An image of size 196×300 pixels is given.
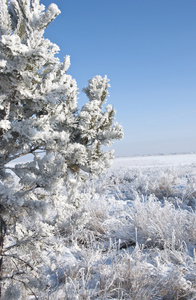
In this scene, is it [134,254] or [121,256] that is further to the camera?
[121,256]

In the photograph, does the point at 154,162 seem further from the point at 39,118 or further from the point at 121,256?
the point at 39,118

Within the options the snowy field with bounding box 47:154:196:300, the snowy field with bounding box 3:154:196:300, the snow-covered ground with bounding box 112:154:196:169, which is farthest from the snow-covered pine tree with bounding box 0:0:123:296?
the snow-covered ground with bounding box 112:154:196:169

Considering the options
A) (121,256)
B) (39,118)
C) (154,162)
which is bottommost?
(121,256)

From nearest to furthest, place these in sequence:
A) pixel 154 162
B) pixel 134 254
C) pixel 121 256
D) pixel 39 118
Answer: pixel 39 118, pixel 134 254, pixel 121 256, pixel 154 162

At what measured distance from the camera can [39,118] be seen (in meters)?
1.77

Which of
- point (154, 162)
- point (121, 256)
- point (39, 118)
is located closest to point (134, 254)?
point (121, 256)

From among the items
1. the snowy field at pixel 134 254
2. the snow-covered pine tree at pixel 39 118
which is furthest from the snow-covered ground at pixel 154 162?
the snow-covered pine tree at pixel 39 118

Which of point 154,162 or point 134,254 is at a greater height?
point 154,162

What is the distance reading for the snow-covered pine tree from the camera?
1.49 meters


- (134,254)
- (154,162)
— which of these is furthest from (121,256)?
(154,162)

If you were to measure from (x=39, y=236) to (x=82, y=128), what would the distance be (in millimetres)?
1206

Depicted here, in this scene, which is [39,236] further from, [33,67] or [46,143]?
[33,67]

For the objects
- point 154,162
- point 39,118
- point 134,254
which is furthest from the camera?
point 154,162

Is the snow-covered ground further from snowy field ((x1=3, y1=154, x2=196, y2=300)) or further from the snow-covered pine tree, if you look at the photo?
the snow-covered pine tree
